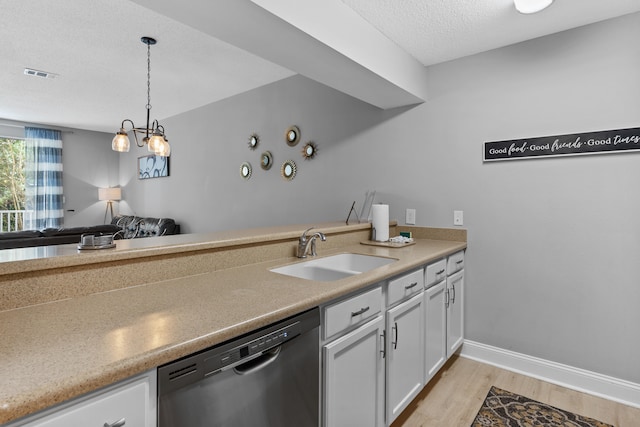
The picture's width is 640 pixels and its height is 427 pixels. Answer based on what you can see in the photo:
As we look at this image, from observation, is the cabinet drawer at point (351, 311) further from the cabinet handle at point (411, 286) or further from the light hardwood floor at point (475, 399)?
the light hardwood floor at point (475, 399)

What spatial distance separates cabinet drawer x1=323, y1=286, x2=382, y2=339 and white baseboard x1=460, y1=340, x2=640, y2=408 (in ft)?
4.90

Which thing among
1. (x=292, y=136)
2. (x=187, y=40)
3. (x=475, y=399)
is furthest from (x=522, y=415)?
(x=187, y=40)

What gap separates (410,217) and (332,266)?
3.58ft

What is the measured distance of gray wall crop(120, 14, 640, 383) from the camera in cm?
208

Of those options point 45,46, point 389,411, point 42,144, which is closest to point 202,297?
point 389,411

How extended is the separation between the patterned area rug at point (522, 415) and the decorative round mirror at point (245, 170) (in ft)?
10.5

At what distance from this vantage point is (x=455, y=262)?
248 centimetres

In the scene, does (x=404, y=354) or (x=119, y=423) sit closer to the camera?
(x=119, y=423)

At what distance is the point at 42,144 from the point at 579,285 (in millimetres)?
8011

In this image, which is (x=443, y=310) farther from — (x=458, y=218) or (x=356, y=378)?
(x=356, y=378)

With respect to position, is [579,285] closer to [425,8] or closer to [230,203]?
[425,8]

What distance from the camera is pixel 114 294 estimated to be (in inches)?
48.8

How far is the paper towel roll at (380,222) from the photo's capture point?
8.58ft

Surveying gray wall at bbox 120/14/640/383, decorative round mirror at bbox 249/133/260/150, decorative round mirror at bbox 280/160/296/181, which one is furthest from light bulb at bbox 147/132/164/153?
gray wall at bbox 120/14/640/383
